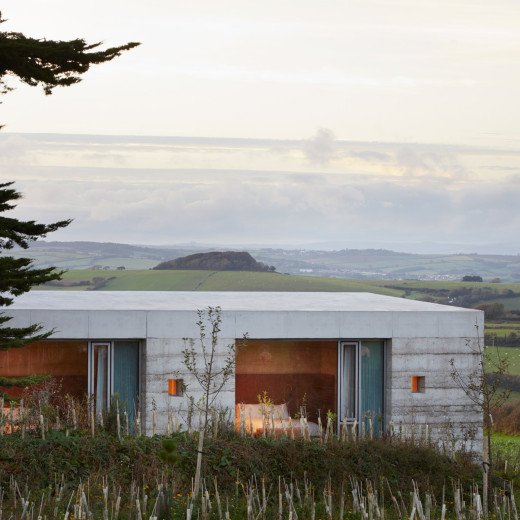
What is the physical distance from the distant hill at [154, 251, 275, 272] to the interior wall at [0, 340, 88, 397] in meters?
53.2

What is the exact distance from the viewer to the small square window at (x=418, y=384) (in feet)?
57.7

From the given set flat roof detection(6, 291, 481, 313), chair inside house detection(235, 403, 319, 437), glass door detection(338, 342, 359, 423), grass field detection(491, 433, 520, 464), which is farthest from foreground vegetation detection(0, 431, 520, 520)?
flat roof detection(6, 291, 481, 313)

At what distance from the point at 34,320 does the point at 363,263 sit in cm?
7230

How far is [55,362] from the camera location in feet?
55.3

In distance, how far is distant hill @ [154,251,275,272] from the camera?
7183cm

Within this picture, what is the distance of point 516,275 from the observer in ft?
281

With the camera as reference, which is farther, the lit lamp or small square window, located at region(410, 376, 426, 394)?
small square window, located at region(410, 376, 426, 394)

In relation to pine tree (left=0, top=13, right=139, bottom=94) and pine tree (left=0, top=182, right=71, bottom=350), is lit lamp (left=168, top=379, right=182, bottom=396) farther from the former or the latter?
pine tree (left=0, top=13, right=139, bottom=94)

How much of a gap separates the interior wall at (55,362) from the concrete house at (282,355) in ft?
0.05

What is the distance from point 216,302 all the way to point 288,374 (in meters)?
→ 1.83

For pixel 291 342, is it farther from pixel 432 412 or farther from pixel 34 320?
pixel 34 320

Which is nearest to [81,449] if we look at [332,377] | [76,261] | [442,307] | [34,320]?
[34,320]

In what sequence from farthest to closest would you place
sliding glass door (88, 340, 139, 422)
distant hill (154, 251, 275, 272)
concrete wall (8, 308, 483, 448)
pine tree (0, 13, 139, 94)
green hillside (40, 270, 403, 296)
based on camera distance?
distant hill (154, 251, 275, 272), green hillside (40, 270, 403, 296), sliding glass door (88, 340, 139, 422), concrete wall (8, 308, 483, 448), pine tree (0, 13, 139, 94)

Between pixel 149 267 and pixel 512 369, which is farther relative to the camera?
pixel 149 267
